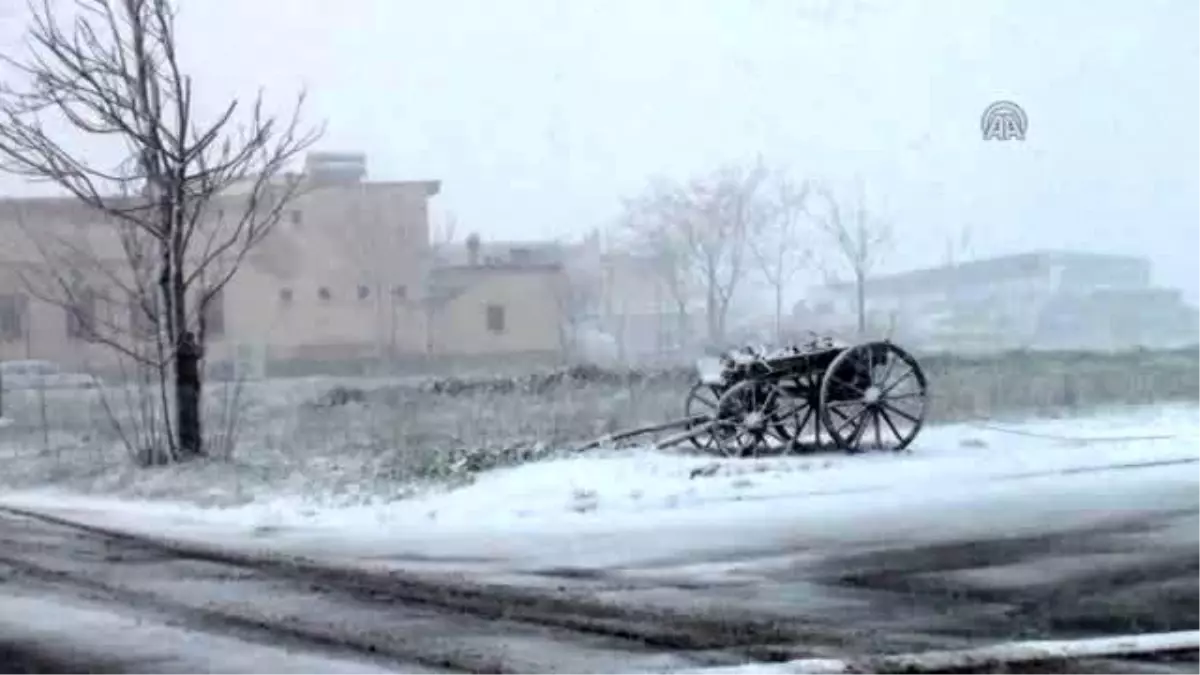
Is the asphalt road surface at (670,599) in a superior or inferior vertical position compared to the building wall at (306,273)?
inferior

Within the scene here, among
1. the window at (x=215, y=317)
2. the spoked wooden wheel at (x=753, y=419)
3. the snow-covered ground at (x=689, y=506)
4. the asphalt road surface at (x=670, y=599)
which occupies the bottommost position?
the asphalt road surface at (x=670, y=599)

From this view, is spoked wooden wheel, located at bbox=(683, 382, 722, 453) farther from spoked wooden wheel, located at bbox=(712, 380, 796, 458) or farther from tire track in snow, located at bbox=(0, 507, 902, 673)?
tire track in snow, located at bbox=(0, 507, 902, 673)

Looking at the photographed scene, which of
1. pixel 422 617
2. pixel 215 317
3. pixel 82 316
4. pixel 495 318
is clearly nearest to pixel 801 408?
pixel 215 317

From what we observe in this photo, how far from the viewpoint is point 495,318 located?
2948 cm

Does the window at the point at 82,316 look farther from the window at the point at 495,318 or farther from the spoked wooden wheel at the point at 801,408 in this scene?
the spoked wooden wheel at the point at 801,408

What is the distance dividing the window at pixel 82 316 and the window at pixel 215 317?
148cm

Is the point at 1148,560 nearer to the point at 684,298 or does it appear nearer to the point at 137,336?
the point at 137,336

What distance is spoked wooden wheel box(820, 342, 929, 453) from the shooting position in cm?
1847

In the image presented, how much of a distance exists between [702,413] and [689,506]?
160 inches

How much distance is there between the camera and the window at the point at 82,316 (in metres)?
21.8

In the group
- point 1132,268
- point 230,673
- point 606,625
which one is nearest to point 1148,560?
point 606,625

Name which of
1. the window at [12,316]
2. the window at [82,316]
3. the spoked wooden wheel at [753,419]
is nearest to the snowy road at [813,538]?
the spoked wooden wheel at [753,419]

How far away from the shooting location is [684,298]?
96.2ft

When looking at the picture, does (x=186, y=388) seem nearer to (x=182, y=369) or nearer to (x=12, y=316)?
(x=182, y=369)
